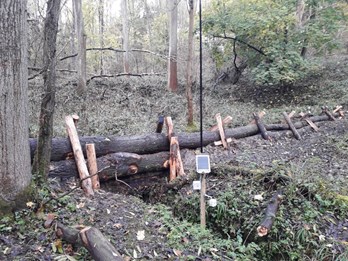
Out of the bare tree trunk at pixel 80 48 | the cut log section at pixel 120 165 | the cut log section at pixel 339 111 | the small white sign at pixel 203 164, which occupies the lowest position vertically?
the cut log section at pixel 120 165

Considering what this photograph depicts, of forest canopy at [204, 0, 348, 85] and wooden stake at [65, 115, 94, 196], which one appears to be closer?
wooden stake at [65, 115, 94, 196]

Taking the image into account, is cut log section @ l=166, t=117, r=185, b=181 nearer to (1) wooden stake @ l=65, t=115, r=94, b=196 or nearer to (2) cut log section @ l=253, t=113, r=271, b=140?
(1) wooden stake @ l=65, t=115, r=94, b=196

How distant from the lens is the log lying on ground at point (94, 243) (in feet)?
8.52

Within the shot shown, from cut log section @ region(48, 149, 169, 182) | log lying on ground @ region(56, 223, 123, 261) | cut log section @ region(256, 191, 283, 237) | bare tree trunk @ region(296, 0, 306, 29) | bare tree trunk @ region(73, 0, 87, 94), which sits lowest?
cut log section @ region(256, 191, 283, 237)

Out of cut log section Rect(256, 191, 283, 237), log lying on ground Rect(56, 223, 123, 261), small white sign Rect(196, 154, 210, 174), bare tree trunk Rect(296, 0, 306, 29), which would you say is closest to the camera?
log lying on ground Rect(56, 223, 123, 261)

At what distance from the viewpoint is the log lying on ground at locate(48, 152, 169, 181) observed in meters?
4.88

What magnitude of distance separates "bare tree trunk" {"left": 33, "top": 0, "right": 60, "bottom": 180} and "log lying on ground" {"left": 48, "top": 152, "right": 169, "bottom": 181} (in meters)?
0.91

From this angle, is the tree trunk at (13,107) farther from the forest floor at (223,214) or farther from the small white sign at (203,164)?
the small white sign at (203,164)

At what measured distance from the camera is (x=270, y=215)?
12.4ft

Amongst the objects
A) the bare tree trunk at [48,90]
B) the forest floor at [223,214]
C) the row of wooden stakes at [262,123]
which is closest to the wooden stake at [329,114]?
the row of wooden stakes at [262,123]

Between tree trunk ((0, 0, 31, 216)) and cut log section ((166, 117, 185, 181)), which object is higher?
tree trunk ((0, 0, 31, 216))

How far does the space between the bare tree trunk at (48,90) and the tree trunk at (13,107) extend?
16.3 inches

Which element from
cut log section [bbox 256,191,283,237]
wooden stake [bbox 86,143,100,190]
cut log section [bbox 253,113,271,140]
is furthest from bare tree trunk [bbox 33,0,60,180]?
cut log section [bbox 253,113,271,140]

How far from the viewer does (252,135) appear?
330 inches
